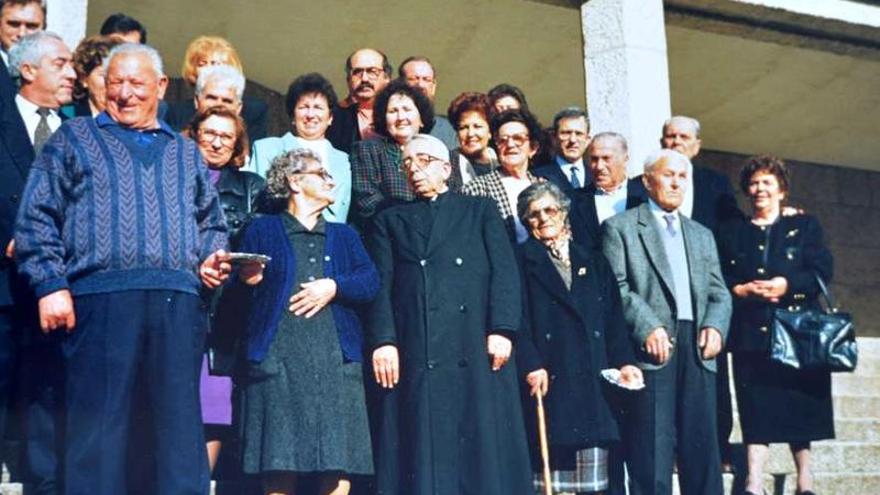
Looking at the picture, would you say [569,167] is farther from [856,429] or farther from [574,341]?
[856,429]

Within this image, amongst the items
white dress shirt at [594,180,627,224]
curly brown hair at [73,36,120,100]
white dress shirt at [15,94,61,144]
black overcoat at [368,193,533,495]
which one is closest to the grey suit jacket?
white dress shirt at [594,180,627,224]

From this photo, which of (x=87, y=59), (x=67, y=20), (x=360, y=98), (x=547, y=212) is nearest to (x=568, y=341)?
(x=547, y=212)

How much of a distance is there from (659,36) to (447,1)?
180cm

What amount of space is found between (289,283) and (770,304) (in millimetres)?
2798

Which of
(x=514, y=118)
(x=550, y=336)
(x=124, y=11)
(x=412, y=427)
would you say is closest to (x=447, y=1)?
(x=124, y=11)

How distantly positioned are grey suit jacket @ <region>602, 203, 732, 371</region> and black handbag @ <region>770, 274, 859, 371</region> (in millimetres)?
463

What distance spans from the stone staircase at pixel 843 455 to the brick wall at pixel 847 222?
4.38 meters

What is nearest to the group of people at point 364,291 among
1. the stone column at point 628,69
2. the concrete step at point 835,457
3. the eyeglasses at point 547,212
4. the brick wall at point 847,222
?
the eyeglasses at point 547,212

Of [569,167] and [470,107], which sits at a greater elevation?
[470,107]

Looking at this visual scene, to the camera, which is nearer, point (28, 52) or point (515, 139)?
point (28, 52)

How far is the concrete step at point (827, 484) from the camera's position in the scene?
6.31 metres

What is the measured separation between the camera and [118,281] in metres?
4.16

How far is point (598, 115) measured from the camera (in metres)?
7.96

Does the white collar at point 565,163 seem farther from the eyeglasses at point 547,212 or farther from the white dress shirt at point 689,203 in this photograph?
the eyeglasses at point 547,212
